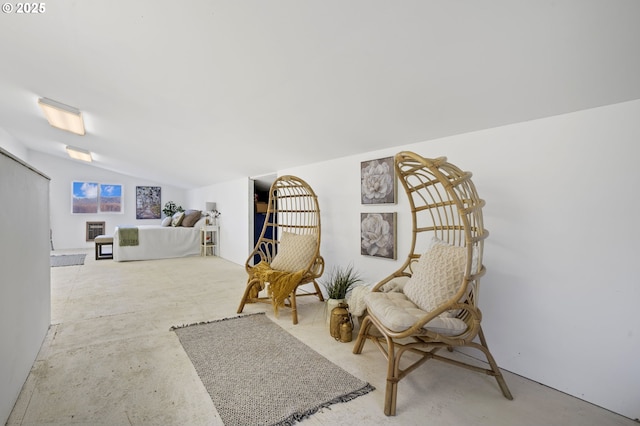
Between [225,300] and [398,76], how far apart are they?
2952 millimetres

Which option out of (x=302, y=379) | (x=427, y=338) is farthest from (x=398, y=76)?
(x=302, y=379)

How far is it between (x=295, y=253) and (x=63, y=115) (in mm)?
3477

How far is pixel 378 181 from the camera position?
2.95 metres

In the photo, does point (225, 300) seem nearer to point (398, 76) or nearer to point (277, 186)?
point (277, 186)

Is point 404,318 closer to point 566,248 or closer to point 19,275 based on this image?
point 566,248

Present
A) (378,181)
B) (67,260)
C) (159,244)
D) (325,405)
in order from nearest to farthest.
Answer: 1. (325,405)
2. (378,181)
3. (67,260)
4. (159,244)

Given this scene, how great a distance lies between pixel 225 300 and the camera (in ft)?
11.5

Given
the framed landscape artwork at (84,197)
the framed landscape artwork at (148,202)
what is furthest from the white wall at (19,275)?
the framed landscape artwork at (148,202)

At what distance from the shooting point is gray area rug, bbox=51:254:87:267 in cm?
572

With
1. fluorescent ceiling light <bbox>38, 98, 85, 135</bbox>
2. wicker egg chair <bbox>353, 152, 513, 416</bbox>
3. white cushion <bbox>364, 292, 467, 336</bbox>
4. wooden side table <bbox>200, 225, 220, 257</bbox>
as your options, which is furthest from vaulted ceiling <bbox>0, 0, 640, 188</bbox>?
wooden side table <bbox>200, 225, 220, 257</bbox>

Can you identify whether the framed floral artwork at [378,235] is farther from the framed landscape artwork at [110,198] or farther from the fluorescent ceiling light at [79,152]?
the framed landscape artwork at [110,198]

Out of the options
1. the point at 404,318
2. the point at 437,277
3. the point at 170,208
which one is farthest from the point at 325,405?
the point at 170,208

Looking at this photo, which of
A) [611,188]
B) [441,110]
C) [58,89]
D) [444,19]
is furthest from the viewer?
[58,89]

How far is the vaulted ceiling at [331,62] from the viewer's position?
4.50ft
